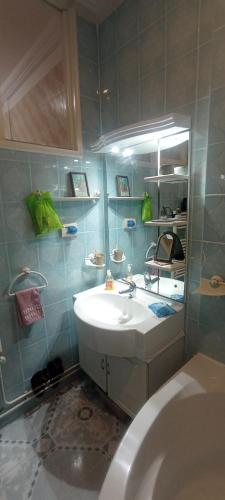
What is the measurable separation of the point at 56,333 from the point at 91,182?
45.0 inches

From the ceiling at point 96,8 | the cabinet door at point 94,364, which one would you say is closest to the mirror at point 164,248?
the cabinet door at point 94,364

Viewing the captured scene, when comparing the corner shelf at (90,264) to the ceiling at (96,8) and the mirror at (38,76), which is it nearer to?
the mirror at (38,76)

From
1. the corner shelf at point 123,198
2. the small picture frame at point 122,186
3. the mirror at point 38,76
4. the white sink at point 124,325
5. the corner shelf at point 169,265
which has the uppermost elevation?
the mirror at point 38,76

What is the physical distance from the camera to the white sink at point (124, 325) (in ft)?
3.85

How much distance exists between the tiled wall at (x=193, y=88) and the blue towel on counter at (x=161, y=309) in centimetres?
13

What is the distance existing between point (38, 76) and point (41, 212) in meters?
1.10

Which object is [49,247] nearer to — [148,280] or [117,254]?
[117,254]

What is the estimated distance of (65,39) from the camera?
1.47 meters

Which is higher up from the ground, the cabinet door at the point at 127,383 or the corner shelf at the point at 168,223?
the corner shelf at the point at 168,223

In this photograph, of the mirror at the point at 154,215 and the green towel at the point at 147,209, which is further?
the green towel at the point at 147,209

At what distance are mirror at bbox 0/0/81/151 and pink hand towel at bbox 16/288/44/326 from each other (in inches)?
34.5

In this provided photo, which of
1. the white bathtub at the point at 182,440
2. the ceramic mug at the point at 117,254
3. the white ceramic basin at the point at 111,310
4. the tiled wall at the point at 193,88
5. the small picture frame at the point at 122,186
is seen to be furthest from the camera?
the ceramic mug at the point at 117,254

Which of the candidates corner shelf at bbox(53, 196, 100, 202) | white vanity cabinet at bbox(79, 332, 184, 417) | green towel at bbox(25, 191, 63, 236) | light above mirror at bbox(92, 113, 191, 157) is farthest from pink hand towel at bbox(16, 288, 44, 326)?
light above mirror at bbox(92, 113, 191, 157)

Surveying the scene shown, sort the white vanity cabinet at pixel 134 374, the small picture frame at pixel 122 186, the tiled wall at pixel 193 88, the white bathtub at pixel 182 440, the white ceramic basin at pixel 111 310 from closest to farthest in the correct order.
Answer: the white bathtub at pixel 182 440
the tiled wall at pixel 193 88
the white vanity cabinet at pixel 134 374
the white ceramic basin at pixel 111 310
the small picture frame at pixel 122 186
